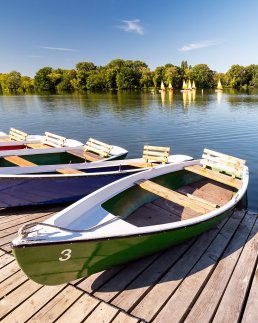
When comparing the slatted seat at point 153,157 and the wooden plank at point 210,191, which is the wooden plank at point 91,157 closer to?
the slatted seat at point 153,157

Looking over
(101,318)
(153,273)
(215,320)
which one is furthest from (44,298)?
(215,320)

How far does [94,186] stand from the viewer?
20.5 ft

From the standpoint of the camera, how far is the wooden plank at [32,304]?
3.25 metres

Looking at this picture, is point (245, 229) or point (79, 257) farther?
point (245, 229)

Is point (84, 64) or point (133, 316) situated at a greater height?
point (84, 64)

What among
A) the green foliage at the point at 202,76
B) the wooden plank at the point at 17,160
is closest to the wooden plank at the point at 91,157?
the wooden plank at the point at 17,160

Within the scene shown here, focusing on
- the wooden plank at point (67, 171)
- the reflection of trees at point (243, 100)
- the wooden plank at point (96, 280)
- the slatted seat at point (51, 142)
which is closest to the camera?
the wooden plank at point (96, 280)

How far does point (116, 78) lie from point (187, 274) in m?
102

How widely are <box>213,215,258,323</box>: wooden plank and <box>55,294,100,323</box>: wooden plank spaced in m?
1.65

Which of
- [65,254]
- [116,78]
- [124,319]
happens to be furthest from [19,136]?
[116,78]

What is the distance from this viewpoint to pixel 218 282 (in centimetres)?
397

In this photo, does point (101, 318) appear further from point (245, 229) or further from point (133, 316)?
point (245, 229)

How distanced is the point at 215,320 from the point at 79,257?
197 cm

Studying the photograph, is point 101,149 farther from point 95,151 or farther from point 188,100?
point 188,100
